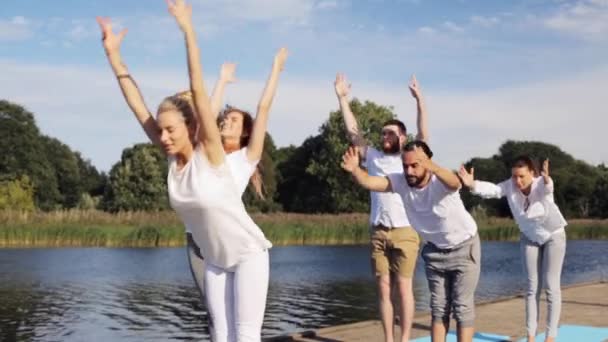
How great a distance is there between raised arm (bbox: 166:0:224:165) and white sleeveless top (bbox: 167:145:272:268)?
0.08 metres

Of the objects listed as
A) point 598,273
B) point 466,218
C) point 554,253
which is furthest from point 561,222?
point 598,273

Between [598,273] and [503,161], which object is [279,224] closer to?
[598,273]

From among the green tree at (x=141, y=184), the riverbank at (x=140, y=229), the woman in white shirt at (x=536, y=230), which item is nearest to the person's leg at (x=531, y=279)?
the woman in white shirt at (x=536, y=230)

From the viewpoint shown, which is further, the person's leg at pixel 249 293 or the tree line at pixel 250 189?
the tree line at pixel 250 189

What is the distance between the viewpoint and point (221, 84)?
4.61 m

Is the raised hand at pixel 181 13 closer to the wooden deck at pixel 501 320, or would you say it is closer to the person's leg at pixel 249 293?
the person's leg at pixel 249 293

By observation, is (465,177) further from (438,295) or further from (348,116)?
(348,116)

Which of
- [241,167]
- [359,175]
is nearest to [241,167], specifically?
[241,167]

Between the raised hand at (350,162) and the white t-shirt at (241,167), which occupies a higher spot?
the raised hand at (350,162)

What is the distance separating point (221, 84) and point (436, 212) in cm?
188

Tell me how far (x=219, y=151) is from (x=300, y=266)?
20.6 metres

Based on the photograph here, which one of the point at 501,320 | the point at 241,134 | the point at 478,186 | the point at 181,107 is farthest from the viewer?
the point at 501,320

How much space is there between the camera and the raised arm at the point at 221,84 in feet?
14.9

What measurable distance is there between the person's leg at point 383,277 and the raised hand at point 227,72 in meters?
2.51
